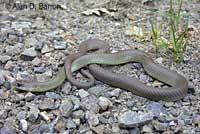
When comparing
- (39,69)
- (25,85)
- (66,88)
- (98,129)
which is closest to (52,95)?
(66,88)

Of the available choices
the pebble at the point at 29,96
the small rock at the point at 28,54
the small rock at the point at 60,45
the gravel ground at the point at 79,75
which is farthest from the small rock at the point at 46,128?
the small rock at the point at 60,45

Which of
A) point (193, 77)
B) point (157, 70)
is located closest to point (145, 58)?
point (157, 70)

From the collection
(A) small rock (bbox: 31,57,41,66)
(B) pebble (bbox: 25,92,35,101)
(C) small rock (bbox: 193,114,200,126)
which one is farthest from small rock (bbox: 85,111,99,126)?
(A) small rock (bbox: 31,57,41,66)

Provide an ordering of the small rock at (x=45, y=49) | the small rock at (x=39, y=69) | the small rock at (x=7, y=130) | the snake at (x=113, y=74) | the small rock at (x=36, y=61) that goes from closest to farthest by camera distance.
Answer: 1. the small rock at (x=7, y=130)
2. the snake at (x=113, y=74)
3. the small rock at (x=39, y=69)
4. the small rock at (x=36, y=61)
5. the small rock at (x=45, y=49)

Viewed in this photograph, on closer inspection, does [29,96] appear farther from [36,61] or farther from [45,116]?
[36,61]

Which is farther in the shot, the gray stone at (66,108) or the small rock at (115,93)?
the small rock at (115,93)

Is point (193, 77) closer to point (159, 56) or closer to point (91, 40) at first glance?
point (159, 56)

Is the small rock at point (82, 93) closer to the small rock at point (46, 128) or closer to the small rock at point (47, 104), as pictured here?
the small rock at point (47, 104)
